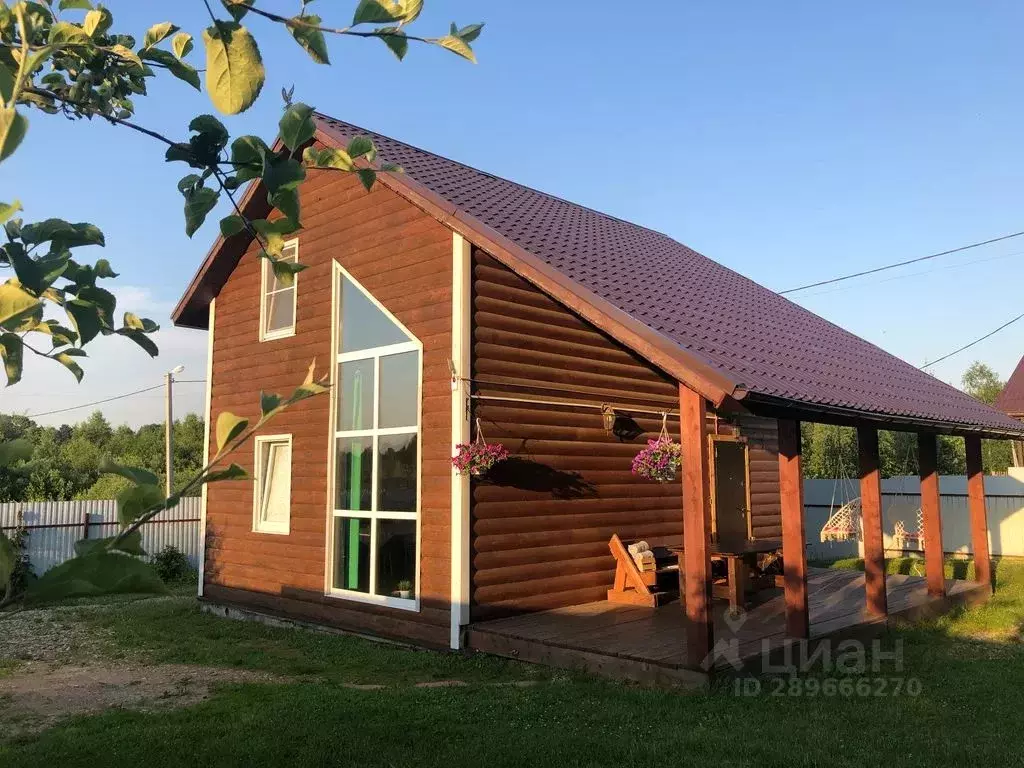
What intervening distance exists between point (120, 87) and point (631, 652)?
589cm

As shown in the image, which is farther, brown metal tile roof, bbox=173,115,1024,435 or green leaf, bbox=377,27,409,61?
brown metal tile roof, bbox=173,115,1024,435

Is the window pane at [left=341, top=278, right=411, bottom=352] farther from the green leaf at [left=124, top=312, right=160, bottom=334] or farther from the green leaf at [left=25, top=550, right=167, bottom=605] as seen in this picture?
the green leaf at [left=25, top=550, right=167, bottom=605]

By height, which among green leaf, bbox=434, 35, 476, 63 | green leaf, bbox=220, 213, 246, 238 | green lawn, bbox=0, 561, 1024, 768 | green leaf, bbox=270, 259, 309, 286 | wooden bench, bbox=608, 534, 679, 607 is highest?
green leaf, bbox=434, 35, 476, 63

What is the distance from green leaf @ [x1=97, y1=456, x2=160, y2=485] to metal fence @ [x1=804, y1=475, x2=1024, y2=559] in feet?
52.7

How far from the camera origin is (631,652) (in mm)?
6480

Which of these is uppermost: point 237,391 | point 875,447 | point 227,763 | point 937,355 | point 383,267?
point 937,355

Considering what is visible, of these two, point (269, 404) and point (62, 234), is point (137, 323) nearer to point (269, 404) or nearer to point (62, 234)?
point (62, 234)

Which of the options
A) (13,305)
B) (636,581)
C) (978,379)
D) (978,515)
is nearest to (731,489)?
(978,515)

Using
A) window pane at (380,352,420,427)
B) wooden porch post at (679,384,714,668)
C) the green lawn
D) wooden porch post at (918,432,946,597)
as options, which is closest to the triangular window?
window pane at (380,352,420,427)

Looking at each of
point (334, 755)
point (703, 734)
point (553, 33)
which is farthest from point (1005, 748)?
point (553, 33)

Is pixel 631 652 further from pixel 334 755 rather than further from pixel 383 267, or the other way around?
pixel 383 267

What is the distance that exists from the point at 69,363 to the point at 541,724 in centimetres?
471

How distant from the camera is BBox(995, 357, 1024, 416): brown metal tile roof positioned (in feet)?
65.9

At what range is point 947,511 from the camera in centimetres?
1580
